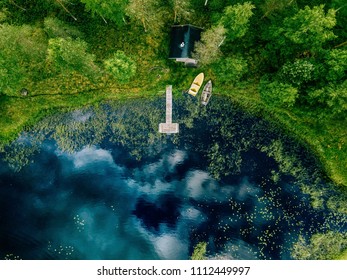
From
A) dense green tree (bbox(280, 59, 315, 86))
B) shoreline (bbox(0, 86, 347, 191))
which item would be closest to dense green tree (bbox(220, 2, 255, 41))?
dense green tree (bbox(280, 59, 315, 86))

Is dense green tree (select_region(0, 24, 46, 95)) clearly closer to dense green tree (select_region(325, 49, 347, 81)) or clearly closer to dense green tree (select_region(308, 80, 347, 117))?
dense green tree (select_region(308, 80, 347, 117))

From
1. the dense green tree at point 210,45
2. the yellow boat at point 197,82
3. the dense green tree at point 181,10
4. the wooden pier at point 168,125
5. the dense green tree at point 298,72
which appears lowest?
the wooden pier at point 168,125

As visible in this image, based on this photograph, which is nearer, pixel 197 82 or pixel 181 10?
pixel 181 10

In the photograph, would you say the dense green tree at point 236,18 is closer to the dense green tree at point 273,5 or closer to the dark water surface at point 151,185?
the dense green tree at point 273,5

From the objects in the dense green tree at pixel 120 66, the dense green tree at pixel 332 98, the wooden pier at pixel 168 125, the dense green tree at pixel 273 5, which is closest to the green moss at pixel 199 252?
the wooden pier at pixel 168 125

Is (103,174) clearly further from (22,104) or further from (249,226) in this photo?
(249,226)

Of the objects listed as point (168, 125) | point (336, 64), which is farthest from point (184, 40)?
point (336, 64)

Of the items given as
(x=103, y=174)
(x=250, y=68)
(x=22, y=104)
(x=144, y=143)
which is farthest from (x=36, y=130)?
(x=250, y=68)

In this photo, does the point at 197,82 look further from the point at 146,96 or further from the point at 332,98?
the point at 332,98
